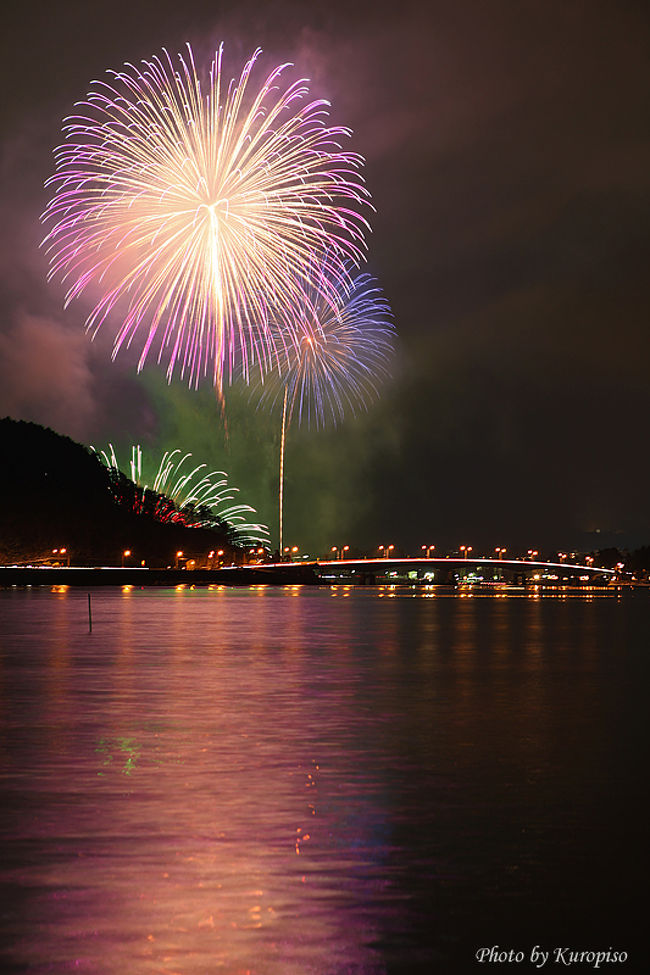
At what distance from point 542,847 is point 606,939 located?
3.88 m

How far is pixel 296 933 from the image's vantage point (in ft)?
37.0

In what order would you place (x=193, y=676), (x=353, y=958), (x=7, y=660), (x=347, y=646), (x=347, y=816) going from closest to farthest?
1. (x=353, y=958)
2. (x=347, y=816)
3. (x=193, y=676)
4. (x=7, y=660)
5. (x=347, y=646)

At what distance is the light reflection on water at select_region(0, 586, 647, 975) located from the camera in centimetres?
1121

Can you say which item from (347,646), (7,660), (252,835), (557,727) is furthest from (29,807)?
(347,646)

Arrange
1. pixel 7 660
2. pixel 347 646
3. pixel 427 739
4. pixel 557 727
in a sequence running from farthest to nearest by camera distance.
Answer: pixel 347 646, pixel 7 660, pixel 557 727, pixel 427 739

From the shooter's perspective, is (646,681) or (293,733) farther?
(646,681)

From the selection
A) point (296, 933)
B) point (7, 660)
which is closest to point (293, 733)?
point (296, 933)

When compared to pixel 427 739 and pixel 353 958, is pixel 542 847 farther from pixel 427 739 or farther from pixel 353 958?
pixel 427 739

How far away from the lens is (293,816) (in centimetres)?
1712

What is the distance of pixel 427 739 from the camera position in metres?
26.1

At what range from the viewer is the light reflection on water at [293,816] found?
36.8ft

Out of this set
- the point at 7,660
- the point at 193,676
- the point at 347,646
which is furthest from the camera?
the point at 347,646

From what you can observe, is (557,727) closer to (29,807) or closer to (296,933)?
(29,807)

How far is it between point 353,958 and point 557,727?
1902 cm
